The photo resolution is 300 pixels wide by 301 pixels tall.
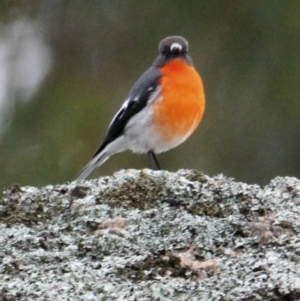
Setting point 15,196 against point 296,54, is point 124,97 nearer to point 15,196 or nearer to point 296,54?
point 296,54

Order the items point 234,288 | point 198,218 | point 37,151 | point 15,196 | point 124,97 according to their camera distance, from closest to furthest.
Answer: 1. point 234,288
2. point 198,218
3. point 15,196
4. point 37,151
5. point 124,97

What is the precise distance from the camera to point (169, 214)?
2.27 metres

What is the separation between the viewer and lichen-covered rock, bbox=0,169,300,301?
5.89 ft

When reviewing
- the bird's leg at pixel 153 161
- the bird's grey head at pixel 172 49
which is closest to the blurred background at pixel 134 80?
the bird's grey head at pixel 172 49

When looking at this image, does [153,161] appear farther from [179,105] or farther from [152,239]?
[152,239]

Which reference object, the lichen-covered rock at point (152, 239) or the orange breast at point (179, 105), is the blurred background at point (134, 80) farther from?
the lichen-covered rock at point (152, 239)

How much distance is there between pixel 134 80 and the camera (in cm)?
683

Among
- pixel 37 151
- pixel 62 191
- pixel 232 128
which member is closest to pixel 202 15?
pixel 232 128

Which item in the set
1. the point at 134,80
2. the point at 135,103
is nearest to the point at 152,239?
the point at 135,103

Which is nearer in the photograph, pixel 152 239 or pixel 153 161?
pixel 152 239

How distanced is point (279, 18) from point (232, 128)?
3.16 ft

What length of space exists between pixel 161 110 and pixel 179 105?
156mm

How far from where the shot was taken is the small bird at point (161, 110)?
225 inches

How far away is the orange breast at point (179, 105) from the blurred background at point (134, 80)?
2.03 feet
